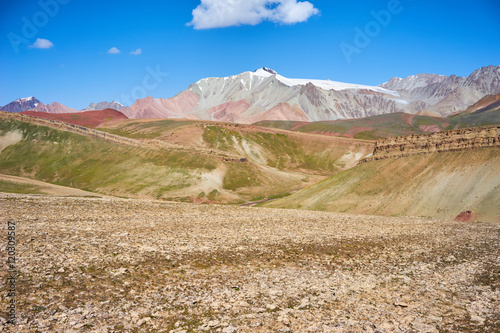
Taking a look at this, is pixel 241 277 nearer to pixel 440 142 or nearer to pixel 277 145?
pixel 440 142

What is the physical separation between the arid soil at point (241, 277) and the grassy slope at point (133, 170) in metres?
54.9

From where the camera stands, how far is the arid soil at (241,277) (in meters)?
13.8

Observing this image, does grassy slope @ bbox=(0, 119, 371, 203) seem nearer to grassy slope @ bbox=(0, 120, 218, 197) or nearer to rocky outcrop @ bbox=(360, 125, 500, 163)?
grassy slope @ bbox=(0, 120, 218, 197)

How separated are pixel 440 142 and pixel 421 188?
33.4 feet

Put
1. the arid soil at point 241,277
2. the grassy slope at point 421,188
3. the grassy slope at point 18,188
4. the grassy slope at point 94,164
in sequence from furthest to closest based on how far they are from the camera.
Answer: the grassy slope at point 94,164 → the grassy slope at point 18,188 → the grassy slope at point 421,188 → the arid soil at point 241,277

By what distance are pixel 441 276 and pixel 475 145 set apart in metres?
37.8

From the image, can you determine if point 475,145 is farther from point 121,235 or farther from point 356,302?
point 121,235

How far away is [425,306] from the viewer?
15.7 metres

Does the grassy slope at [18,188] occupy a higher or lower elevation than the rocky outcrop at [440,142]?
lower

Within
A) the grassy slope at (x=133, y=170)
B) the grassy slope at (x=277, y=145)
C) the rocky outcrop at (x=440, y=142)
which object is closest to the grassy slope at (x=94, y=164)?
the grassy slope at (x=133, y=170)

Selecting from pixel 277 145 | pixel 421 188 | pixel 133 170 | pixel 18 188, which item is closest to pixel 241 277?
pixel 421 188

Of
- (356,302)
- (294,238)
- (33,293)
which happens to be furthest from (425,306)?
(33,293)

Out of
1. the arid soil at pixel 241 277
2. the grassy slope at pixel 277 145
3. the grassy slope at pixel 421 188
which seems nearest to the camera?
the arid soil at pixel 241 277

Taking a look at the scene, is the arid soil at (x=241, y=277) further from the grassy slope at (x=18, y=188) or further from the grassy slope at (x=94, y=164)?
the grassy slope at (x=94, y=164)
